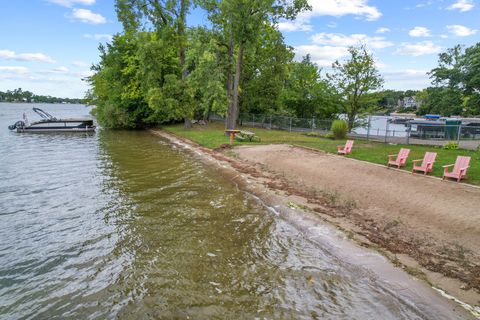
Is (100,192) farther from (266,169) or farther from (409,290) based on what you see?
(409,290)

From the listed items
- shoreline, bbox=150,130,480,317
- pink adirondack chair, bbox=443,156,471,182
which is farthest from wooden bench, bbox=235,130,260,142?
pink adirondack chair, bbox=443,156,471,182

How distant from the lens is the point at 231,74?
28.4 metres

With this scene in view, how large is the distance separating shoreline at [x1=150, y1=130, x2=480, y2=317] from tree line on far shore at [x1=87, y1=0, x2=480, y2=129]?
10942 millimetres

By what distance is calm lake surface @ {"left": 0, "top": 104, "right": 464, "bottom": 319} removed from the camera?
4.80 metres

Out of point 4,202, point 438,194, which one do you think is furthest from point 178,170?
point 438,194

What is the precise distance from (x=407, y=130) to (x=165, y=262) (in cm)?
1863

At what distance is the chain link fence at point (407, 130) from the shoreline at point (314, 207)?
11371 mm

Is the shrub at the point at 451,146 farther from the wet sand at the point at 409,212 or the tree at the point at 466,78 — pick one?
the tree at the point at 466,78

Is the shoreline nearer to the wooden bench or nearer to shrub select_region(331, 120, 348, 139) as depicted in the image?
the wooden bench

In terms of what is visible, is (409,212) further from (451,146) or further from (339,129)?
(339,129)

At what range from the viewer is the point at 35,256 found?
6.31 m

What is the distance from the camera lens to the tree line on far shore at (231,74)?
24469 mm

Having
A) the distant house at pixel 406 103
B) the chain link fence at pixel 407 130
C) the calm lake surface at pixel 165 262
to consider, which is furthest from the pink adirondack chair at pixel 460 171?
the distant house at pixel 406 103

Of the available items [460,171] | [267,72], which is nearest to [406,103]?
[267,72]
